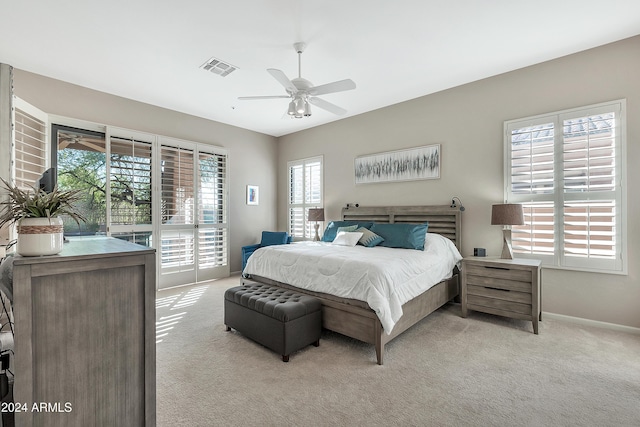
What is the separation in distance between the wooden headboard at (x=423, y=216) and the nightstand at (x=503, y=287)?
2.24 ft

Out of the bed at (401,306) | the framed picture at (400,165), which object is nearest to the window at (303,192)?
the framed picture at (400,165)

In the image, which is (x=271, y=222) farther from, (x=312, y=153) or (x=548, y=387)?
(x=548, y=387)

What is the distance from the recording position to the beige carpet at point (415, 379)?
189cm

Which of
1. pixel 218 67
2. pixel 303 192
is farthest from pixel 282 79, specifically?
pixel 303 192

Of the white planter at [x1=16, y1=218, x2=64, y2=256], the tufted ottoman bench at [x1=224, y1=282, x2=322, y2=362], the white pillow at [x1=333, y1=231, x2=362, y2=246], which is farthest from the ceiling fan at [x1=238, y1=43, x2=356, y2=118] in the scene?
the white planter at [x1=16, y1=218, x2=64, y2=256]

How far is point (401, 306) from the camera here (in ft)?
9.11

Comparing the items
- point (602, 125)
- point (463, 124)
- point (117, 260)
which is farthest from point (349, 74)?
point (117, 260)

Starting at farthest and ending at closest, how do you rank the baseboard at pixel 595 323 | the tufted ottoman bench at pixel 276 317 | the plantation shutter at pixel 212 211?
1. the plantation shutter at pixel 212 211
2. the baseboard at pixel 595 323
3. the tufted ottoman bench at pixel 276 317

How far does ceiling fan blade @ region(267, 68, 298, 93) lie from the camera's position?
268 cm

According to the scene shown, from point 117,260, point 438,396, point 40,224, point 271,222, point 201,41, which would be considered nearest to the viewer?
point 40,224

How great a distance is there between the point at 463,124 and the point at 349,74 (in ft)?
5.83

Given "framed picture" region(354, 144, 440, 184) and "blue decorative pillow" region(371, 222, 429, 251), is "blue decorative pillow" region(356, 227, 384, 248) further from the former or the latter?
"framed picture" region(354, 144, 440, 184)

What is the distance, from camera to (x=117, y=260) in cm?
137

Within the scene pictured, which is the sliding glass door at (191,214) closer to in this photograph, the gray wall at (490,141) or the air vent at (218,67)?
the air vent at (218,67)
